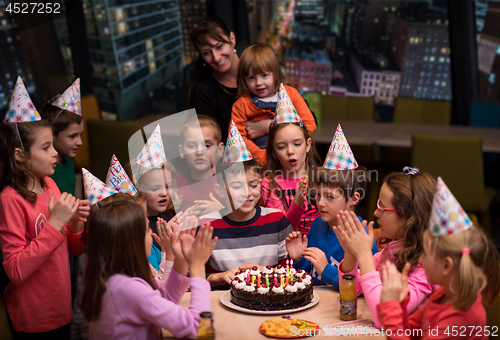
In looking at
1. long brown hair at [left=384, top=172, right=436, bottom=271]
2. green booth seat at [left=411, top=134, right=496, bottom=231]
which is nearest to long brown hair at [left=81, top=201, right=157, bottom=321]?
Result: long brown hair at [left=384, top=172, right=436, bottom=271]

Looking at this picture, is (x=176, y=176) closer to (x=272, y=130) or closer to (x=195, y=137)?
(x=195, y=137)

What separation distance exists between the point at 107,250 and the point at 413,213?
3.30 feet

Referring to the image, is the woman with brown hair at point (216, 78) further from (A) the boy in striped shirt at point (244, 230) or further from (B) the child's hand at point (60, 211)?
(B) the child's hand at point (60, 211)

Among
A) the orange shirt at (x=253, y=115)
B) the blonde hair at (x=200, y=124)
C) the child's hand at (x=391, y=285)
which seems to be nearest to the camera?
the child's hand at (x=391, y=285)

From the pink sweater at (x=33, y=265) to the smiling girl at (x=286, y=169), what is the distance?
97cm

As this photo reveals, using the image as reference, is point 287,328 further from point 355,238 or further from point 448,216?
point 448,216

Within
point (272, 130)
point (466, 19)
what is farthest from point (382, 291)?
point (466, 19)

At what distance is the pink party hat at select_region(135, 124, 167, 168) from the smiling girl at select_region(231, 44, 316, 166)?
59 centimetres

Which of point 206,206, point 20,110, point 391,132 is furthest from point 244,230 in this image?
point 391,132

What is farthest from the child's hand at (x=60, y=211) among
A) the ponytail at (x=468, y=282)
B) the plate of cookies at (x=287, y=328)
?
the ponytail at (x=468, y=282)

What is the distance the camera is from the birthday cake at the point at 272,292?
61.0 inches

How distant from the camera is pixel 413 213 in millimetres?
1573

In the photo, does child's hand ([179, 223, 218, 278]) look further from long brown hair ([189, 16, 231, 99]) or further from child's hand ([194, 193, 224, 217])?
long brown hair ([189, 16, 231, 99])

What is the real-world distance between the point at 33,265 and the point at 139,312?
622 mm
